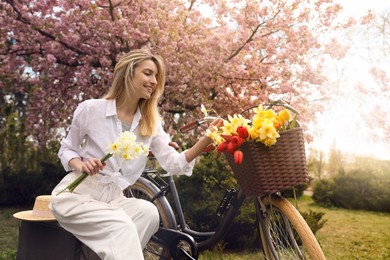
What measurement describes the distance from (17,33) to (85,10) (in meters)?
0.99

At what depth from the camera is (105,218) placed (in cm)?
233

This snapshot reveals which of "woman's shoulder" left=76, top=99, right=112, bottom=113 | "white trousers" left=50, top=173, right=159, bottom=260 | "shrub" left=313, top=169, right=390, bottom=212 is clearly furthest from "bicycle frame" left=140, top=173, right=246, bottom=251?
"shrub" left=313, top=169, right=390, bottom=212

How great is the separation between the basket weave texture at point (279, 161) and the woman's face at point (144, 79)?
0.65 metres

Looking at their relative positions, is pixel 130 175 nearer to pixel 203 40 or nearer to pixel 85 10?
pixel 203 40

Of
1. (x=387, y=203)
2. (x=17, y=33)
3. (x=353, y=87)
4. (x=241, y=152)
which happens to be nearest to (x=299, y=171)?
(x=241, y=152)

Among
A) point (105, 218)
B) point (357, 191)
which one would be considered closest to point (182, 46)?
point (105, 218)

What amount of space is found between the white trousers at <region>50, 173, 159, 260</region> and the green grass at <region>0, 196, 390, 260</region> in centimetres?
179

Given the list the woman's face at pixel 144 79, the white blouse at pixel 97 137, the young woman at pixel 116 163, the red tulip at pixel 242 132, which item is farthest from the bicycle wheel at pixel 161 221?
the red tulip at pixel 242 132

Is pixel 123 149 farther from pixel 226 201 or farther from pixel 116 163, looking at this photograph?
pixel 226 201

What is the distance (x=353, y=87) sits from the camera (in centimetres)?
1006

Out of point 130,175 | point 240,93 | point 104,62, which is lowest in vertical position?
point 130,175

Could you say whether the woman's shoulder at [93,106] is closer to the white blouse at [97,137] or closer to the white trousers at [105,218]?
the white blouse at [97,137]

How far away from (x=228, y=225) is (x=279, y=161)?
2.41ft

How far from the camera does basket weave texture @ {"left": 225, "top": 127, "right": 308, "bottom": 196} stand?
2242 mm
